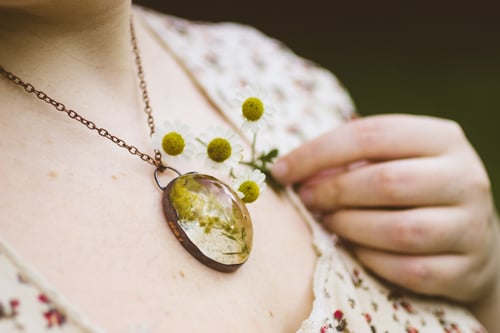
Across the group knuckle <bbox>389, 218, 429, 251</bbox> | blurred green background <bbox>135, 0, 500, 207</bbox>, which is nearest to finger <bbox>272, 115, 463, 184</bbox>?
knuckle <bbox>389, 218, 429, 251</bbox>

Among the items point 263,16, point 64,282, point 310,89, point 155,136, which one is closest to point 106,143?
point 155,136

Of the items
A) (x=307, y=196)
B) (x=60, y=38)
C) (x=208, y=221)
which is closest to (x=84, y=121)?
(x=60, y=38)

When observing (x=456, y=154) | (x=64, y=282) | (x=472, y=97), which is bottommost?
(x=472, y=97)

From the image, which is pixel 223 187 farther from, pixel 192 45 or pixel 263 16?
pixel 263 16

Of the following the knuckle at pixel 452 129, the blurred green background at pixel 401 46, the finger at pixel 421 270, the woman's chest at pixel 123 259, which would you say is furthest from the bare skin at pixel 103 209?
the blurred green background at pixel 401 46

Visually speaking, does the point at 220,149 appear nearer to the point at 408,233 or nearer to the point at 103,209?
A: the point at 103,209

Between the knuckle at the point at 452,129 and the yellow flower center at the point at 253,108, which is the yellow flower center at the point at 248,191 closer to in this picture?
the yellow flower center at the point at 253,108

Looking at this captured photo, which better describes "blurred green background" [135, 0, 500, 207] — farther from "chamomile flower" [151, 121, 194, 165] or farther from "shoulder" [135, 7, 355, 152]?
"chamomile flower" [151, 121, 194, 165]
